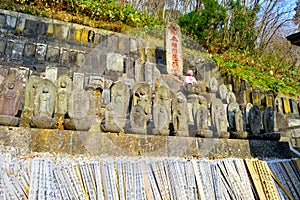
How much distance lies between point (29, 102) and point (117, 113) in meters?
1.48

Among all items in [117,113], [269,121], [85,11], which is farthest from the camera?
[85,11]

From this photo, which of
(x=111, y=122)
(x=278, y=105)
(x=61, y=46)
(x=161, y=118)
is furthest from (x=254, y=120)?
(x=61, y=46)

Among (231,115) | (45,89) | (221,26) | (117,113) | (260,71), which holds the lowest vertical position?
(117,113)

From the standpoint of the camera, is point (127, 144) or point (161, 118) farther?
point (161, 118)

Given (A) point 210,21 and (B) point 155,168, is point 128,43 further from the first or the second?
(B) point 155,168

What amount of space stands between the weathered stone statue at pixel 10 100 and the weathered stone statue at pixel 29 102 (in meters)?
0.13

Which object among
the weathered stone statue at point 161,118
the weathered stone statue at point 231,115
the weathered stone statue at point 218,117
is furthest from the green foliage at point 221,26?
the weathered stone statue at point 161,118

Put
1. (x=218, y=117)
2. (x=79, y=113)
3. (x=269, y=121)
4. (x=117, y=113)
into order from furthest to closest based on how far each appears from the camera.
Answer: (x=269, y=121) → (x=218, y=117) → (x=117, y=113) → (x=79, y=113)

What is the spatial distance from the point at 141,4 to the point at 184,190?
786 inches

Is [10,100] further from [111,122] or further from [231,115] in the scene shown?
[231,115]

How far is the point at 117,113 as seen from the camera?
5.06 metres

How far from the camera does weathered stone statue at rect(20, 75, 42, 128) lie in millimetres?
4280

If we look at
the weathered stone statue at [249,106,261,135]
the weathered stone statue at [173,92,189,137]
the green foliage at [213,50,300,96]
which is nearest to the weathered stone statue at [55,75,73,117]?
the weathered stone statue at [173,92,189,137]

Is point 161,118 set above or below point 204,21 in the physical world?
below
